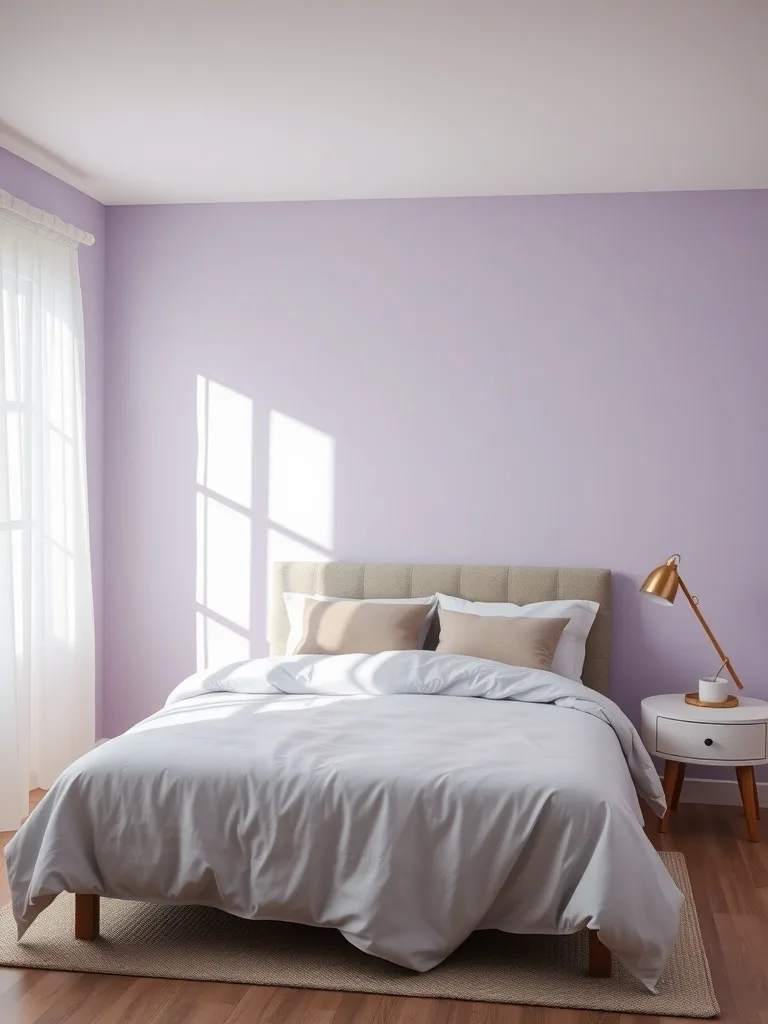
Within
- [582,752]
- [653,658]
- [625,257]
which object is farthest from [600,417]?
[582,752]

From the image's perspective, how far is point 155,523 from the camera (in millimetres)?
5109

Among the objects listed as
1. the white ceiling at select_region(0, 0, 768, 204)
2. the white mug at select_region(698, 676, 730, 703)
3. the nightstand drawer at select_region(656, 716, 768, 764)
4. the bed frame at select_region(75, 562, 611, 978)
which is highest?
the white ceiling at select_region(0, 0, 768, 204)

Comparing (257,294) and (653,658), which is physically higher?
(257,294)

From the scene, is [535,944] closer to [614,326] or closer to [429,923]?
[429,923]

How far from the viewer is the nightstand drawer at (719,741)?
4078mm

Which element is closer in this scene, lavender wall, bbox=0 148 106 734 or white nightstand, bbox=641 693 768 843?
white nightstand, bbox=641 693 768 843

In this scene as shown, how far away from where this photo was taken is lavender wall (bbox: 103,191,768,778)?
15.1ft

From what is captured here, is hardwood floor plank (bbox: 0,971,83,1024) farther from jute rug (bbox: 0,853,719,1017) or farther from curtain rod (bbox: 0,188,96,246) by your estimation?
curtain rod (bbox: 0,188,96,246)

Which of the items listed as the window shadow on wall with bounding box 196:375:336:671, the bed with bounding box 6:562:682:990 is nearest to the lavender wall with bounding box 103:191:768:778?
the window shadow on wall with bounding box 196:375:336:671

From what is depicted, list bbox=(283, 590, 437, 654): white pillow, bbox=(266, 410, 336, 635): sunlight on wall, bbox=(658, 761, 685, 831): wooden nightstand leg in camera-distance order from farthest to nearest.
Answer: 1. bbox=(266, 410, 336, 635): sunlight on wall
2. bbox=(283, 590, 437, 654): white pillow
3. bbox=(658, 761, 685, 831): wooden nightstand leg

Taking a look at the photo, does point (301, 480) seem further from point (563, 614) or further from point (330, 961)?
point (330, 961)

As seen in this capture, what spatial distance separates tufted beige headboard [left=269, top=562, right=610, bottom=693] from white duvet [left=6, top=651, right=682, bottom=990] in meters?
1.35

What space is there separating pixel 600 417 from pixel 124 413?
2306 mm

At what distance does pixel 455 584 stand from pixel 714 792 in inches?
58.1
